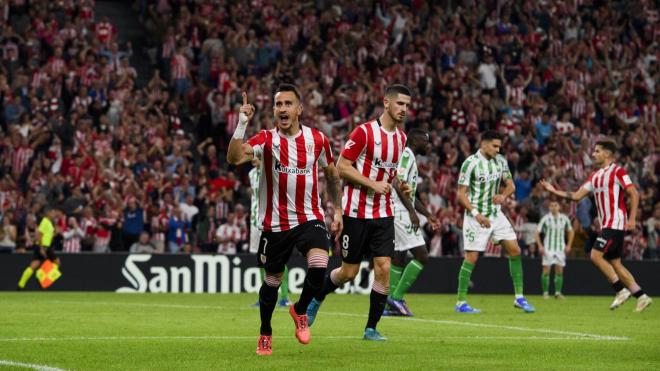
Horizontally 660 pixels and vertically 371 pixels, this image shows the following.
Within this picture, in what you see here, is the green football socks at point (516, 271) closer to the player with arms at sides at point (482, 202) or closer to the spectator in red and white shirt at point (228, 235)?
the player with arms at sides at point (482, 202)

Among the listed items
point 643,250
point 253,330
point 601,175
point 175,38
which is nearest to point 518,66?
point 643,250

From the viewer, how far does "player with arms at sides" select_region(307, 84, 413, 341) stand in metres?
12.2

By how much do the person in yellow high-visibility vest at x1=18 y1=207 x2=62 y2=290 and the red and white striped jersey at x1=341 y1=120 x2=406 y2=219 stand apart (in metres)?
12.0

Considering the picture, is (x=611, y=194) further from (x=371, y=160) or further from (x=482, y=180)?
(x=371, y=160)

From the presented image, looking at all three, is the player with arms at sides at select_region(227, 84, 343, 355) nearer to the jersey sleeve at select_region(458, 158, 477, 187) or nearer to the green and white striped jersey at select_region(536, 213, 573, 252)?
the jersey sleeve at select_region(458, 158, 477, 187)

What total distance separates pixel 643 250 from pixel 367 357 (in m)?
19.1

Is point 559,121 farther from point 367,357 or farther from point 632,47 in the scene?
point 367,357

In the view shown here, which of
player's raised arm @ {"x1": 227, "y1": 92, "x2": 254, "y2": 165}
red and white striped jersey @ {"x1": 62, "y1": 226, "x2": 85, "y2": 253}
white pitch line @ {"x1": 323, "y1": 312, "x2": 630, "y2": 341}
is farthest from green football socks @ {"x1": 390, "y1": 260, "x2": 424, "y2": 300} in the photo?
red and white striped jersey @ {"x1": 62, "y1": 226, "x2": 85, "y2": 253}

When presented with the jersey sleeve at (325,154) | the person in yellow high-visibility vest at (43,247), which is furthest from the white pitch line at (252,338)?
the person in yellow high-visibility vest at (43,247)

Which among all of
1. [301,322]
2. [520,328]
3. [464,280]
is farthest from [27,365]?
[464,280]

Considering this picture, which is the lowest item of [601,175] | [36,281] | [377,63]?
[36,281]

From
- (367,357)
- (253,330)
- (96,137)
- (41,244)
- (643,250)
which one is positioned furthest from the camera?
(643,250)

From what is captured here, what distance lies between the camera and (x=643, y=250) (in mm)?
28156

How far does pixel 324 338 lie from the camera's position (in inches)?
485
